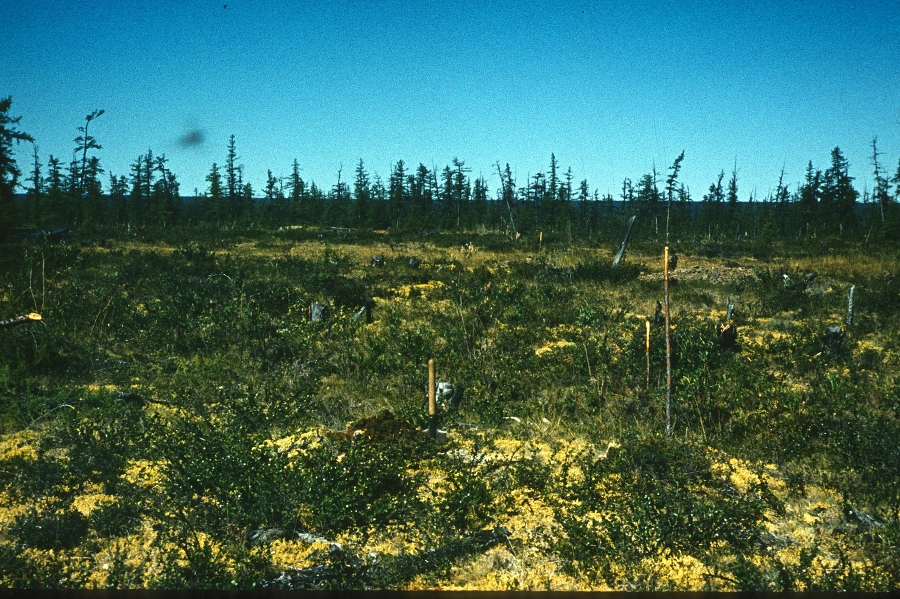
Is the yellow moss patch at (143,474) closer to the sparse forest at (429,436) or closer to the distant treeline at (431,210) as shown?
the sparse forest at (429,436)

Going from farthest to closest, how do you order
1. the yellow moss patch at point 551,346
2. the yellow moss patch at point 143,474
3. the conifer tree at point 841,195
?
the conifer tree at point 841,195 → the yellow moss patch at point 551,346 → the yellow moss patch at point 143,474

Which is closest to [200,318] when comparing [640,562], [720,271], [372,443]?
[372,443]

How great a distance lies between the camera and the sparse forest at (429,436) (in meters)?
4.60

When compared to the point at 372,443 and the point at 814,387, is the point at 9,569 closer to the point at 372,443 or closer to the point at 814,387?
the point at 372,443

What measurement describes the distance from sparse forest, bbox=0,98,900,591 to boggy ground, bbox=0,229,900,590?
4cm

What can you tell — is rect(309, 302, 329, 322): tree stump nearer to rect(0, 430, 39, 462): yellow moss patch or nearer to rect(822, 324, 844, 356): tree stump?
rect(0, 430, 39, 462): yellow moss patch

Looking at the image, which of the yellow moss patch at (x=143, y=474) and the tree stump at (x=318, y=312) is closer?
the yellow moss patch at (x=143, y=474)

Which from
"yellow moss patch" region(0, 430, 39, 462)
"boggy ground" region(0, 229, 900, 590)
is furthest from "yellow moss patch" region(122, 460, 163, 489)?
"yellow moss patch" region(0, 430, 39, 462)

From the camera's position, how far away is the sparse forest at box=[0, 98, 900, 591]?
181 inches

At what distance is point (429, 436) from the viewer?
7.01 metres

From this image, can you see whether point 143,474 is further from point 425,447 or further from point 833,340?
point 833,340

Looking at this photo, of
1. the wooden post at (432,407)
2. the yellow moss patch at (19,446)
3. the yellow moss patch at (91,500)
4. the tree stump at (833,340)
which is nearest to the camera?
the yellow moss patch at (91,500)

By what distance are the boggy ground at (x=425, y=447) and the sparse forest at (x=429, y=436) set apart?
0.04m

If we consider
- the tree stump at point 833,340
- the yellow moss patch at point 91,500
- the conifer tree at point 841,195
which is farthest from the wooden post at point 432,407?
the conifer tree at point 841,195
